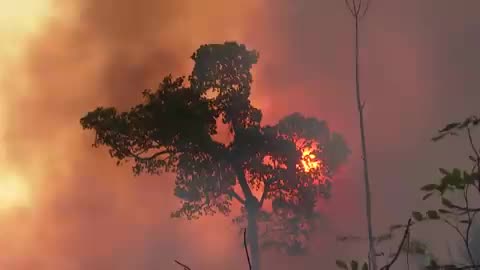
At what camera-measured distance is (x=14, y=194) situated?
105 ft

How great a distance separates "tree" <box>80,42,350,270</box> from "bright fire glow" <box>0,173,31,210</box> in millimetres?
15469

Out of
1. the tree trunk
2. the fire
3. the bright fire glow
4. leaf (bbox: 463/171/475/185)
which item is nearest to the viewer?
leaf (bbox: 463/171/475/185)

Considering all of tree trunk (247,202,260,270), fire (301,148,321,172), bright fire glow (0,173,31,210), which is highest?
bright fire glow (0,173,31,210)

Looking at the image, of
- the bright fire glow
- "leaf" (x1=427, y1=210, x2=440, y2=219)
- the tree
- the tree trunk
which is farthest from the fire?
the bright fire glow

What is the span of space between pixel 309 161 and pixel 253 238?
319cm

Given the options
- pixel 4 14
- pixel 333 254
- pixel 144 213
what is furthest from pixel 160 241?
pixel 4 14

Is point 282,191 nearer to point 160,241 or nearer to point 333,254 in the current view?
point 333,254

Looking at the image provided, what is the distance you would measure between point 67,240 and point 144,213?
4.20 m

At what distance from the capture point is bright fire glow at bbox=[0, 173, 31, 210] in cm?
3177

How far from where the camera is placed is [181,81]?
17344 mm

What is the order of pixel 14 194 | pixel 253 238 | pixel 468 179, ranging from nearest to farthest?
pixel 468 179
pixel 253 238
pixel 14 194

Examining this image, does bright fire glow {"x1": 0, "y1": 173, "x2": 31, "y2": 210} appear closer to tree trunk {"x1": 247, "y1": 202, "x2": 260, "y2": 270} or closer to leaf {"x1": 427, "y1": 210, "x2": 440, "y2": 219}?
tree trunk {"x1": 247, "y1": 202, "x2": 260, "y2": 270}

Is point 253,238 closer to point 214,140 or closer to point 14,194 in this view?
point 214,140

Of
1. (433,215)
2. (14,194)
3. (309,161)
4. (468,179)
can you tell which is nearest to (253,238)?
(309,161)
